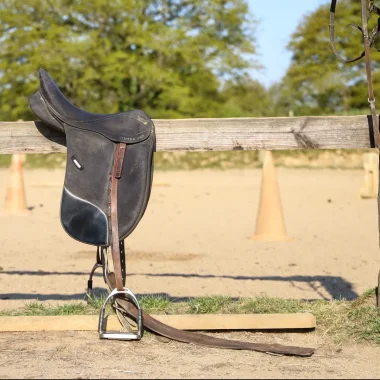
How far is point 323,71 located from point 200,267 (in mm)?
39165

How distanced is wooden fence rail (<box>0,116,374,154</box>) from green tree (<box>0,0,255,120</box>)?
98.1 ft

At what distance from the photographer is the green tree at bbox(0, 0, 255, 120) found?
3456 centimetres

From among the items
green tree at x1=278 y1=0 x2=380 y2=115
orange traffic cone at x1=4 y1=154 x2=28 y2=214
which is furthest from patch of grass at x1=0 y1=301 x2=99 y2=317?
green tree at x1=278 y1=0 x2=380 y2=115

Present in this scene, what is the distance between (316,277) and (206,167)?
61.5ft

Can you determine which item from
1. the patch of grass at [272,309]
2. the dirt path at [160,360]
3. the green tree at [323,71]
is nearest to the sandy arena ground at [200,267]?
the dirt path at [160,360]

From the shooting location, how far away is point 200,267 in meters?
7.28

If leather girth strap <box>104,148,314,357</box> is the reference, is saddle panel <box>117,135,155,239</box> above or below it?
above

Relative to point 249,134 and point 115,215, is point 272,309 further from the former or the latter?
point 115,215

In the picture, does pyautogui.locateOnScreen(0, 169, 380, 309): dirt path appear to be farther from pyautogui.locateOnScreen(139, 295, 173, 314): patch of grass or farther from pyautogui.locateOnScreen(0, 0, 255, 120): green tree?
pyautogui.locateOnScreen(0, 0, 255, 120): green tree

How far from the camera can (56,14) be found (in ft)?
119

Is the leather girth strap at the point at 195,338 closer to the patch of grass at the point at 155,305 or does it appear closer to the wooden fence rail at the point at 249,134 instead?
the patch of grass at the point at 155,305

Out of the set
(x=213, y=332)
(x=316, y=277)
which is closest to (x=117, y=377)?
(x=213, y=332)

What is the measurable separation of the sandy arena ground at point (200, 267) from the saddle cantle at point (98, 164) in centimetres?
61

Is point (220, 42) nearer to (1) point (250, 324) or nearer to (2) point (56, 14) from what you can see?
(2) point (56, 14)
